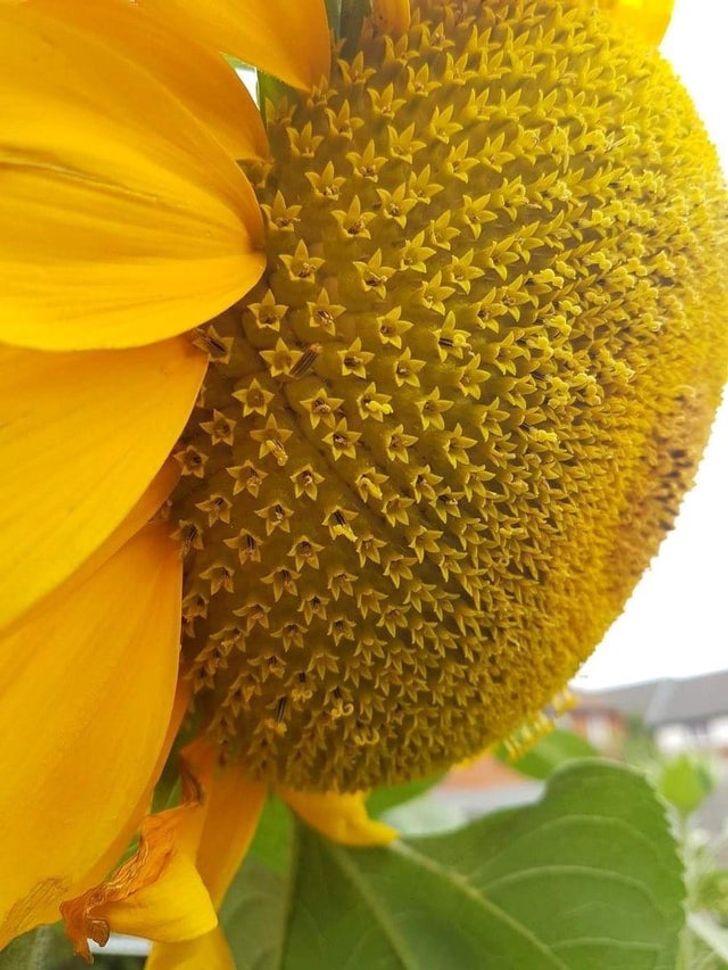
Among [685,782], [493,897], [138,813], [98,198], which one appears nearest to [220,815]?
[138,813]

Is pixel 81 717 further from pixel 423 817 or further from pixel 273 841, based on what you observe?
pixel 423 817

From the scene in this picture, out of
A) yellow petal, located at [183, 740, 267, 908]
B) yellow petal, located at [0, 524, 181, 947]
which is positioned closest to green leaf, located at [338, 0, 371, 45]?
yellow petal, located at [0, 524, 181, 947]

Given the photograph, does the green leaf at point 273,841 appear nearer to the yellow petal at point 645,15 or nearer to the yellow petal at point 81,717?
the yellow petal at point 81,717

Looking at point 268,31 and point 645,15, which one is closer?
point 268,31

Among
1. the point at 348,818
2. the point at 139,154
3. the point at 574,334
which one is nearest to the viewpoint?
the point at 139,154

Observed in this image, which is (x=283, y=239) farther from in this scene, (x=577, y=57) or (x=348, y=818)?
(x=348, y=818)

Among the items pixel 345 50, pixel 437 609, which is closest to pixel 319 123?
pixel 345 50

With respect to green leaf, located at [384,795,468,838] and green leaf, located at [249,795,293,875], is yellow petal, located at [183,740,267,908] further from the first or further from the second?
green leaf, located at [384,795,468,838]
